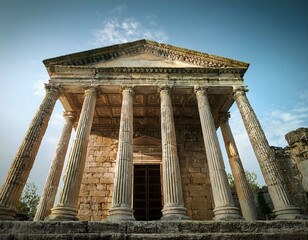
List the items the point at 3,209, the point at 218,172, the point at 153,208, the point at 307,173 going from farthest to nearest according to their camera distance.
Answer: the point at 153,208 < the point at 307,173 < the point at 218,172 < the point at 3,209

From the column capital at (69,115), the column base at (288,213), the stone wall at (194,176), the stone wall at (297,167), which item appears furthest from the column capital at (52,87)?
the stone wall at (297,167)

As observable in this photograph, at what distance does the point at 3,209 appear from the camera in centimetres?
738

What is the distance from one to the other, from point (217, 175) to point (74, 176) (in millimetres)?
6268

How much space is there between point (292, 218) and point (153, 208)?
7.62 metres

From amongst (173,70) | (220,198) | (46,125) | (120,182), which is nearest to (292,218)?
(220,198)

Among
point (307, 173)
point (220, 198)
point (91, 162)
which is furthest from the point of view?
point (91, 162)

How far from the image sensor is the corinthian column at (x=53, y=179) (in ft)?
33.3

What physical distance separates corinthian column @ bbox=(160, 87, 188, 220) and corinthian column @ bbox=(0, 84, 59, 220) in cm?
599

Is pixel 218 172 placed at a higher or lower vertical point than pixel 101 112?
lower

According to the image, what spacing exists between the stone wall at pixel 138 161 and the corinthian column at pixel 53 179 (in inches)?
82.0

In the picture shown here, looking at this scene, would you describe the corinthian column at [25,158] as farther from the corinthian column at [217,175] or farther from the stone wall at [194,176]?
the stone wall at [194,176]

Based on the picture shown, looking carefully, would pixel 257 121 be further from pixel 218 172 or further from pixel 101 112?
pixel 101 112

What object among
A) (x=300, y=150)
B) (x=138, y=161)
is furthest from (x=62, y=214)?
(x=300, y=150)

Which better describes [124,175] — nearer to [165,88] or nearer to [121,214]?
[121,214]
